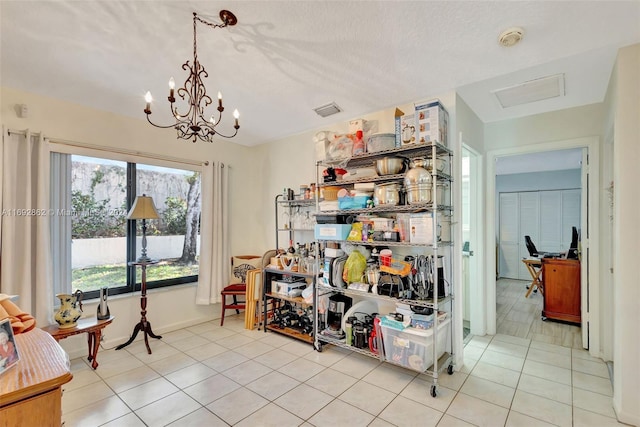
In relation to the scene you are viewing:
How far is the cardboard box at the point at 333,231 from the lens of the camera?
2998 mm

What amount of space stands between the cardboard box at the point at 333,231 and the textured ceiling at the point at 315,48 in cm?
130

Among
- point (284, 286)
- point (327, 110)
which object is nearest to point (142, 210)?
point (284, 286)

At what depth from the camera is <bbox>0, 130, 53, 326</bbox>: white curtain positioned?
2580mm

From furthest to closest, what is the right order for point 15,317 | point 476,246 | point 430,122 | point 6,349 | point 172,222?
1. point 172,222
2. point 476,246
3. point 430,122
4. point 15,317
5. point 6,349

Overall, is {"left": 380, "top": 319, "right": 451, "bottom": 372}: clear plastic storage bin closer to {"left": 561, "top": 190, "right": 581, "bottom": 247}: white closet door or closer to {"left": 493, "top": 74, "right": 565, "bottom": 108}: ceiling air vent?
{"left": 493, "top": 74, "right": 565, "bottom": 108}: ceiling air vent

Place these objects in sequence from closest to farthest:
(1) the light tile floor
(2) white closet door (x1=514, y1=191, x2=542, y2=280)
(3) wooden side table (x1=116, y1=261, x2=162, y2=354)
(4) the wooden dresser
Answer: (4) the wooden dresser → (1) the light tile floor → (3) wooden side table (x1=116, y1=261, x2=162, y2=354) → (2) white closet door (x1=514, y1=191, x2=542, y2=280)

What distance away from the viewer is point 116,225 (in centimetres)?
344

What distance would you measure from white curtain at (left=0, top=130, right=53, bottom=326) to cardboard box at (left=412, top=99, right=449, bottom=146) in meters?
3.47

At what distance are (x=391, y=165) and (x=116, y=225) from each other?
316 centimetres

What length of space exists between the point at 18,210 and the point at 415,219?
3.54 metres

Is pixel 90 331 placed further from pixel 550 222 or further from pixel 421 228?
pixel 550 222

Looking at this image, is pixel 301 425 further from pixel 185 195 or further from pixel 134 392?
pixel 185 195

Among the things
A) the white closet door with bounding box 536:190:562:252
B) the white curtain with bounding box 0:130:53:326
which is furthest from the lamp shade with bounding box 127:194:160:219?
the white closet door with bounding box 536:190:562:252

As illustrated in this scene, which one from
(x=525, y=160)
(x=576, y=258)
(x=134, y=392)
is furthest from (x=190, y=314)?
(x=525, y=160)
